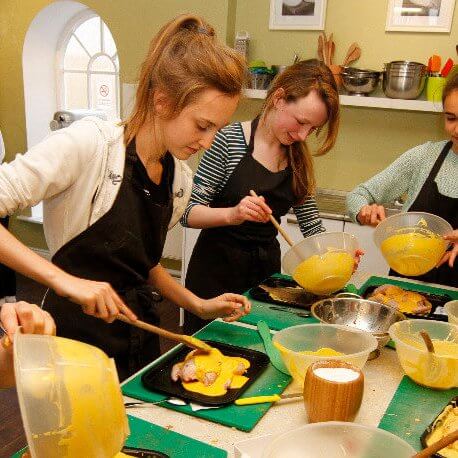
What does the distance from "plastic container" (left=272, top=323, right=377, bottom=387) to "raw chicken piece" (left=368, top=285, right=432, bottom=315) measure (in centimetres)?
37

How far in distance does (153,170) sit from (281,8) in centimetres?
227

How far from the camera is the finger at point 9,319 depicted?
730 millimetres

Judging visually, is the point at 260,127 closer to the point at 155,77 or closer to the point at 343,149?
the point at 155,77

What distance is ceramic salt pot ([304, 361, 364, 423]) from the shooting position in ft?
2.93

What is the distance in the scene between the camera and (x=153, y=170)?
131 cm

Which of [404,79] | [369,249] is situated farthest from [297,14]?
[369,249]

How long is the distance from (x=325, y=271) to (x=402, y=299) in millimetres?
293

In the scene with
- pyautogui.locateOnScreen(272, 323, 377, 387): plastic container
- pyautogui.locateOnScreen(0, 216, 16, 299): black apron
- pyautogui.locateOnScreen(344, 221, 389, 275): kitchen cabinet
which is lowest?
pyautogui.locateOnScreen(0, 216, 16, 299): black apron

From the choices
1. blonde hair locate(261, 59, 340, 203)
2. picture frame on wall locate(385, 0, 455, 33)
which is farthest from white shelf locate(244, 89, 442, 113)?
blonde hair locate(261, 59, 340, 203)

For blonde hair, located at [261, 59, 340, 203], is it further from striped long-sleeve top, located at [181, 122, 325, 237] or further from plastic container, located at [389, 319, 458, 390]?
plastic container, located at [389, 319, 458, 390]

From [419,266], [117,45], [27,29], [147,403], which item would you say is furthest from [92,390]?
[27,29]

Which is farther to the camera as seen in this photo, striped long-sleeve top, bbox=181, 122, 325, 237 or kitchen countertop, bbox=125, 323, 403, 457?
striped long-sleeve top, bbox=181, 122, 325, 237

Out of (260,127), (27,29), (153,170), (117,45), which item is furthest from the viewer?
(27,29)

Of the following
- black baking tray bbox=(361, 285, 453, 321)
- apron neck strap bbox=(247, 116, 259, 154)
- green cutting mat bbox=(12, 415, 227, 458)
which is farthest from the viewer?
apron neck strap bbox=(247, 116, 259, 154)
